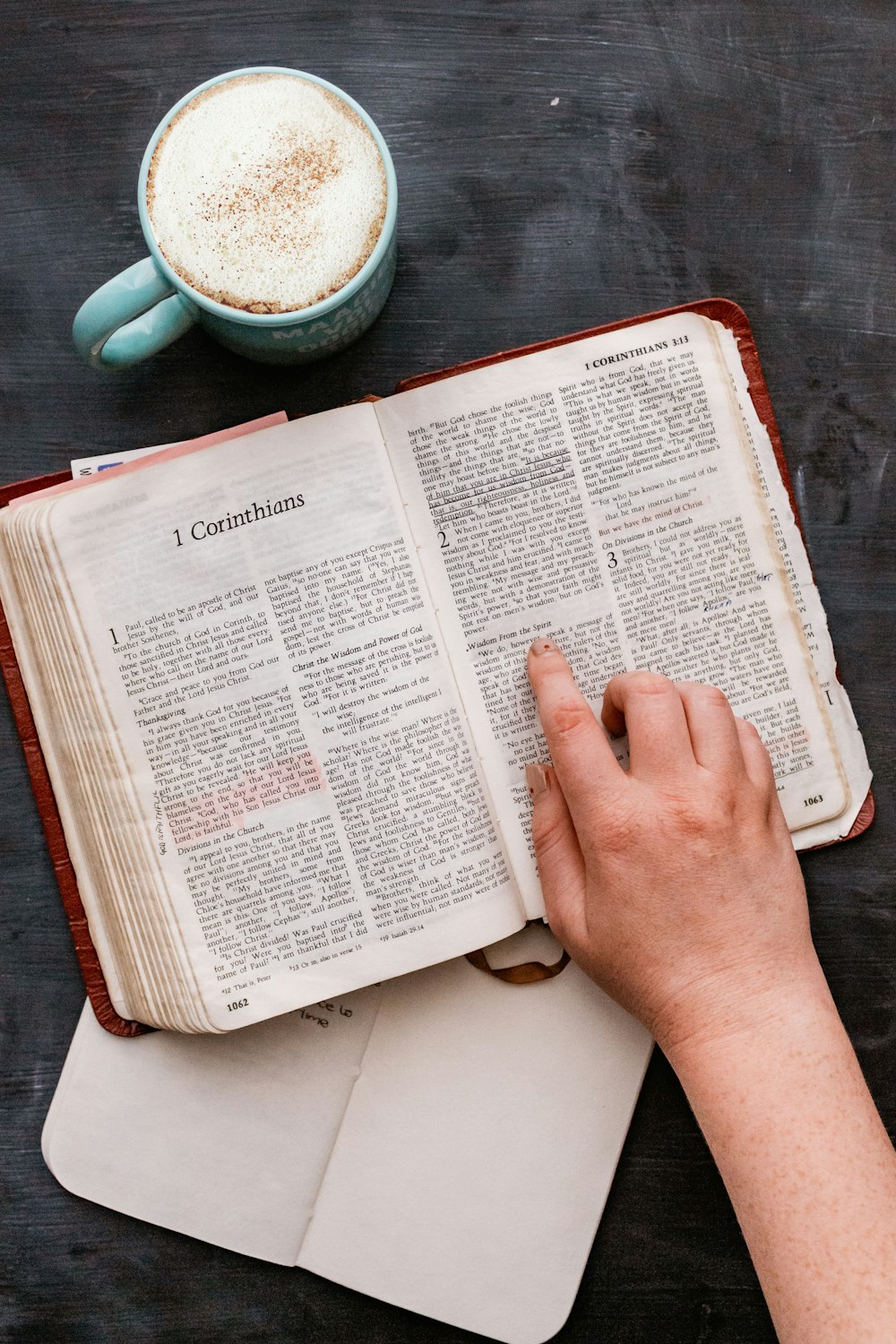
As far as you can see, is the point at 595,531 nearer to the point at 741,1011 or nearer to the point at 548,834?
the point at 548,834

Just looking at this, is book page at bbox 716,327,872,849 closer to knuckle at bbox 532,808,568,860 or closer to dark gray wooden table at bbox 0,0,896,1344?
dark gray wooden table at bbox 0,0,896,1344

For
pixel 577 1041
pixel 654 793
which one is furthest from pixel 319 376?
pixel 577 1041

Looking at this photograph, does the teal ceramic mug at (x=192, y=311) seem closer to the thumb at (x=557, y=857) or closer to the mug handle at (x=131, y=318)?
the mug handle at (x=131, y=318)

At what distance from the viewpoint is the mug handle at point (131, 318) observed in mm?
500

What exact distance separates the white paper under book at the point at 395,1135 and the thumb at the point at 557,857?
0.07 m

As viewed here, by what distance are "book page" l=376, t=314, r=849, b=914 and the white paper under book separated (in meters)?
0.11

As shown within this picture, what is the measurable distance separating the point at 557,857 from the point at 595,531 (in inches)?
8.3

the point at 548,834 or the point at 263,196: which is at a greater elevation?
the point at 263,196

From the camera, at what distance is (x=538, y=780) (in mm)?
581

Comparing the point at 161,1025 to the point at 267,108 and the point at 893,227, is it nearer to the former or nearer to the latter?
the point at 267,108

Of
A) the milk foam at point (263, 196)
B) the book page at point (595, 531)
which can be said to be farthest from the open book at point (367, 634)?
the milk foam at point (263, 196)

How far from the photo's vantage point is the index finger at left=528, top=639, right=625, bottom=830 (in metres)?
0.54

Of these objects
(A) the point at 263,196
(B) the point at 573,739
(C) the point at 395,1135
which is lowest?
(C) the point at 395,1135

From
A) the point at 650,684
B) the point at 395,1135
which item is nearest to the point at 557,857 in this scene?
the point at 650,684
